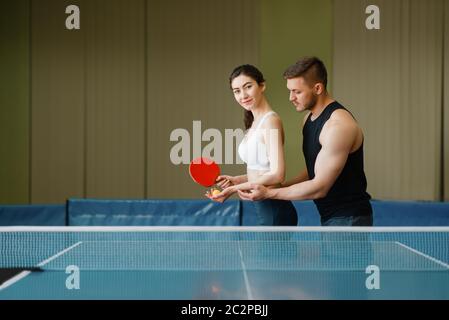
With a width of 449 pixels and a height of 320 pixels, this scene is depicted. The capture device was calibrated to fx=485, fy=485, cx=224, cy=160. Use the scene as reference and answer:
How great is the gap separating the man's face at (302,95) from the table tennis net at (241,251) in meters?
0.68

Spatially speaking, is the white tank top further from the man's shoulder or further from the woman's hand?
the man's shoulder

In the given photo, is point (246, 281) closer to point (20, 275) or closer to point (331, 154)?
point (331, 154)

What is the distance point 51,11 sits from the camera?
589 centimetres

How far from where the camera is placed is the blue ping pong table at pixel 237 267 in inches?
97.0

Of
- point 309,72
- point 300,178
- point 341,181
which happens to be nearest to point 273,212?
point 300,178

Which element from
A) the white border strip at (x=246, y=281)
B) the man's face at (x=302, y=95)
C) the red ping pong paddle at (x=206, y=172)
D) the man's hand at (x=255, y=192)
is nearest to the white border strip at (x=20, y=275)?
the red ping pong paddle at (x=206, y=172)

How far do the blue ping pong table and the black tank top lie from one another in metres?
0.12

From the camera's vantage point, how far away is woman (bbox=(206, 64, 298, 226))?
9.38 feet

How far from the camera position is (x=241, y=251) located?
3.48 meters

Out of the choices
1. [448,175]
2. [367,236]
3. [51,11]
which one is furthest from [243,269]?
[51,11]

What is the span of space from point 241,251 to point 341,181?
47.9 inches

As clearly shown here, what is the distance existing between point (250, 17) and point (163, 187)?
2.28m

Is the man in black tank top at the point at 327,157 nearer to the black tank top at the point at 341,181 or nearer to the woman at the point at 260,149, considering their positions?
the black tank top at the point at 341,181
